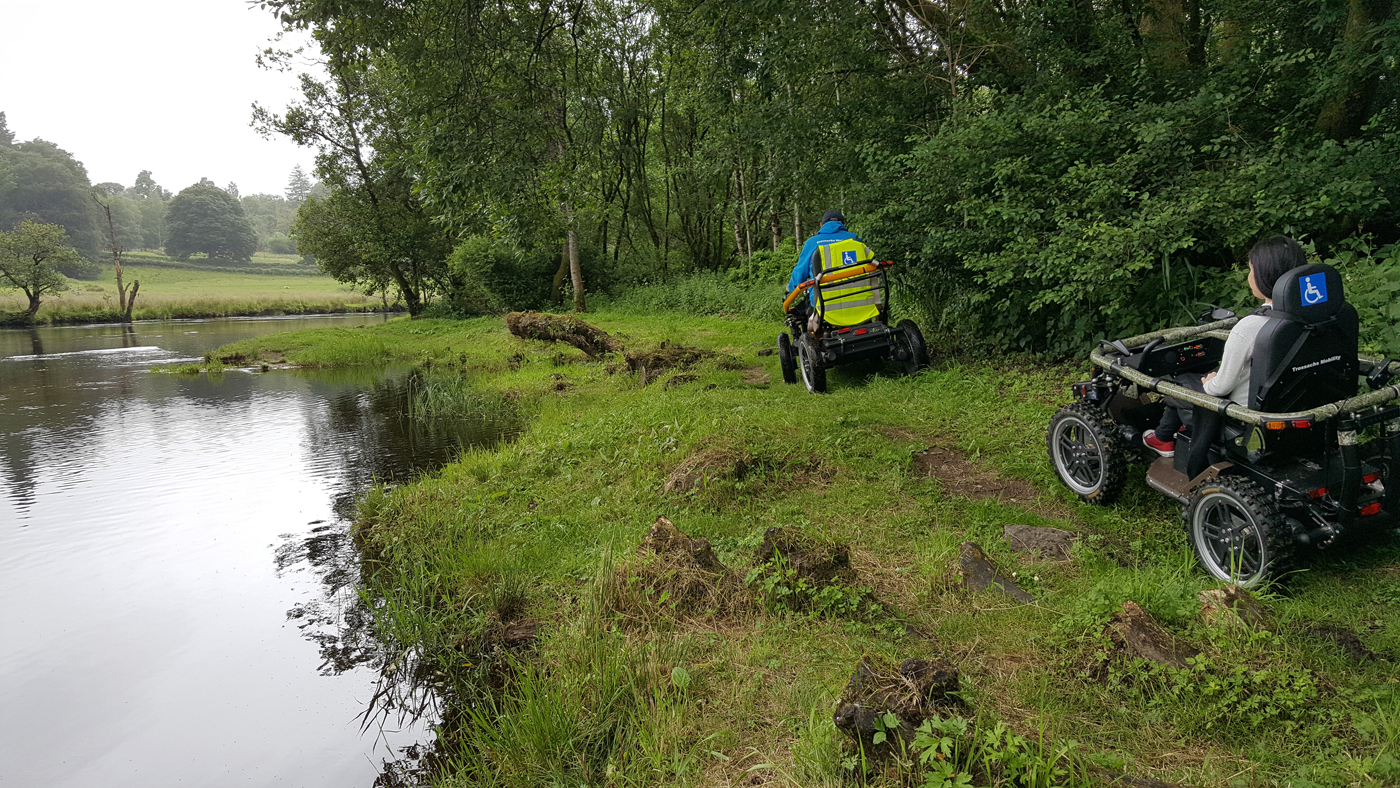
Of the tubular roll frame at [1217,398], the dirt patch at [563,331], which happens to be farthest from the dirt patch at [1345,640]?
the dirt patch at [563,331]

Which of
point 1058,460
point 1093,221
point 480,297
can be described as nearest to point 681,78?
point 480,297

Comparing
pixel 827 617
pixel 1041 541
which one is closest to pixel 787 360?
pixel 1041 541

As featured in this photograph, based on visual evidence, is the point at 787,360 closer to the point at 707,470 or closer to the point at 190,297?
the point at 707,470

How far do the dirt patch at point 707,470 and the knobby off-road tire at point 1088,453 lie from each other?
2291 millimetres

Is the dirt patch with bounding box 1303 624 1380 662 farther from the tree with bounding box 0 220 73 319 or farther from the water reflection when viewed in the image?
the tree with bounding box 0 220 73 319

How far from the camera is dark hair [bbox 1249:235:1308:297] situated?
3.64 metres

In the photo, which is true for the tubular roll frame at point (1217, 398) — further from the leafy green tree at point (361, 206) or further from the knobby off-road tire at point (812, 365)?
the leafy green tree at point (361, 206)

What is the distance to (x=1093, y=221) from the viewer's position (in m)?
6.95

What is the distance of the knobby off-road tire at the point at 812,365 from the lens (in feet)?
26.2

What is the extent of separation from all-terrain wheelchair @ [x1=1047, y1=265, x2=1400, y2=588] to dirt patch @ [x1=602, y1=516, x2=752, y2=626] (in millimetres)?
2506

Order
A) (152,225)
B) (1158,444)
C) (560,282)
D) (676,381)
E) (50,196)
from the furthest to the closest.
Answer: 1. (152,225)
2. (50,196)
3. (560,282)
4. (676,381)
5. (1158,444)

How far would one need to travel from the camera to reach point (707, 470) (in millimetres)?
5645

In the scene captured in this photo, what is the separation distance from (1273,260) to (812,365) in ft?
15.4

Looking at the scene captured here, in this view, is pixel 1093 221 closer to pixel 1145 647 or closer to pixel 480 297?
pixel 1145 647
